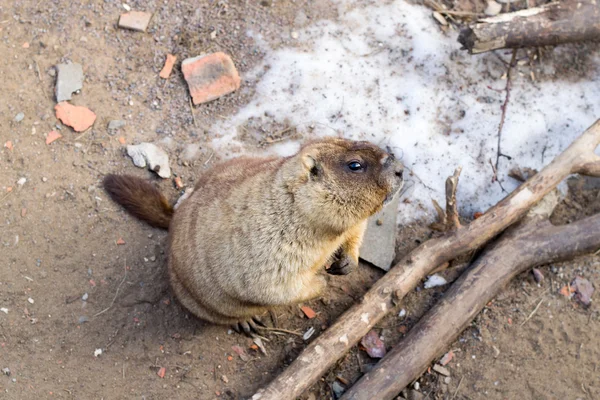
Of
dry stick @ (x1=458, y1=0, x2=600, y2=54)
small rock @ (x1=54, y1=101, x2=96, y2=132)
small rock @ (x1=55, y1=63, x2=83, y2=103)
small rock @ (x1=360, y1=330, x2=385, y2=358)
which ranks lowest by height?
Answer: small rock @ (x1=360, y1=330, x2=385, y2=358)

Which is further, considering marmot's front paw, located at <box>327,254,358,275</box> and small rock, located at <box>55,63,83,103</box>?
small rock, located at <box>55,63,83,103</box>

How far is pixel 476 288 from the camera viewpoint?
4480mm

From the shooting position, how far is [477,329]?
15.1 ft

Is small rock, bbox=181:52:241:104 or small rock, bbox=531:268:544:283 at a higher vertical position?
small rock, bbox=181:52:241:104

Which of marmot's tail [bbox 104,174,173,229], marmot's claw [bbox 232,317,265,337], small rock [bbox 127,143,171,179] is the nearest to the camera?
marmot's claw [bbox 232,317,265,337]

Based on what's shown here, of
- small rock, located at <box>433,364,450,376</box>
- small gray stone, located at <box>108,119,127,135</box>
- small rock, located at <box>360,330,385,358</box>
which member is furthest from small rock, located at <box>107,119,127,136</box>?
small rock, located at <box>433,364,450,376</box>

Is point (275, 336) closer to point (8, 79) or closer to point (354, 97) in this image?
point (354, 97)

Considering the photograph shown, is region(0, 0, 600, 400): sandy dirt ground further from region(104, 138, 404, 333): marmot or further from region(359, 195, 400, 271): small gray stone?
region(104, 138, 404, 333): marmot

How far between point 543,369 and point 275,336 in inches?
80.7

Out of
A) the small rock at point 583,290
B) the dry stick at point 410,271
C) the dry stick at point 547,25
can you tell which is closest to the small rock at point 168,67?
the dry stick at point 547,25

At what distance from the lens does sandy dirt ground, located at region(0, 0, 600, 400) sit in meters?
4.41

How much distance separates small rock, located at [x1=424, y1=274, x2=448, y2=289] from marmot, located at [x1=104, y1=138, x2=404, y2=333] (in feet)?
2.66

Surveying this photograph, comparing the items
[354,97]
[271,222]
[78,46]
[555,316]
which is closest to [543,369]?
[555,316]

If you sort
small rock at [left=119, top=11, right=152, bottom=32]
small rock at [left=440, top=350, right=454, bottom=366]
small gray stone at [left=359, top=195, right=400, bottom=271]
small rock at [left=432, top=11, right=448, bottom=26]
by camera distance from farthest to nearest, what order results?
small rock at [left=432, top=11, right=448, bottom=26], small rock at [left=119, top=11, right=152, bottom=32], small gray stone at [left=359, top=195, right=400, bottom=271], small rock at [left=440, top=350, right=454, bottom=366]
